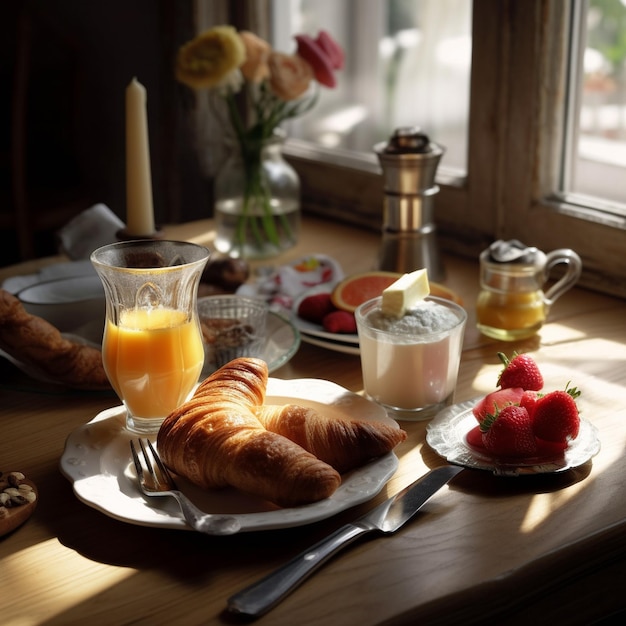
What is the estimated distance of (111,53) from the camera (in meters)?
2.53

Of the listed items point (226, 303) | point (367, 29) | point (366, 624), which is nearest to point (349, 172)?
point (367, 29)

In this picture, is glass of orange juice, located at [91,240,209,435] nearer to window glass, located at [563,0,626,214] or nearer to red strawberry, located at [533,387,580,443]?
red strawberry, located at [533,387,580,443]

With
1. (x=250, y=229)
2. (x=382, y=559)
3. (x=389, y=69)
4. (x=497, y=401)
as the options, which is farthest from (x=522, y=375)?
(x=389, y=69)

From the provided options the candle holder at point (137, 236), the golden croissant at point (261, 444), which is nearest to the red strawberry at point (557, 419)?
the golden croissant at point (261, 444)

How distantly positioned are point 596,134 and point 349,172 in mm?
572

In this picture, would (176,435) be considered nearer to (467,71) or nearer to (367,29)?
(467,71)

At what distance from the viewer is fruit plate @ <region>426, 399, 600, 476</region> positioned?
2.91ft

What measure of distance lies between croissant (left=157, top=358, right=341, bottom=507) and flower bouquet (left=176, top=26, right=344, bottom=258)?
2.69 ft

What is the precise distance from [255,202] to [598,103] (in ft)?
2.10

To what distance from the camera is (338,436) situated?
87 cm

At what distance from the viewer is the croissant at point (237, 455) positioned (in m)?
0.80

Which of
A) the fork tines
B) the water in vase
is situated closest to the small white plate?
the fork tines

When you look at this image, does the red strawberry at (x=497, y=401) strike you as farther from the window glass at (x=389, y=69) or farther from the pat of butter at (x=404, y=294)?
the window glass at (x=389, y=69)

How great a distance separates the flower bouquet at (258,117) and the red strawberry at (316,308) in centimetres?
42
